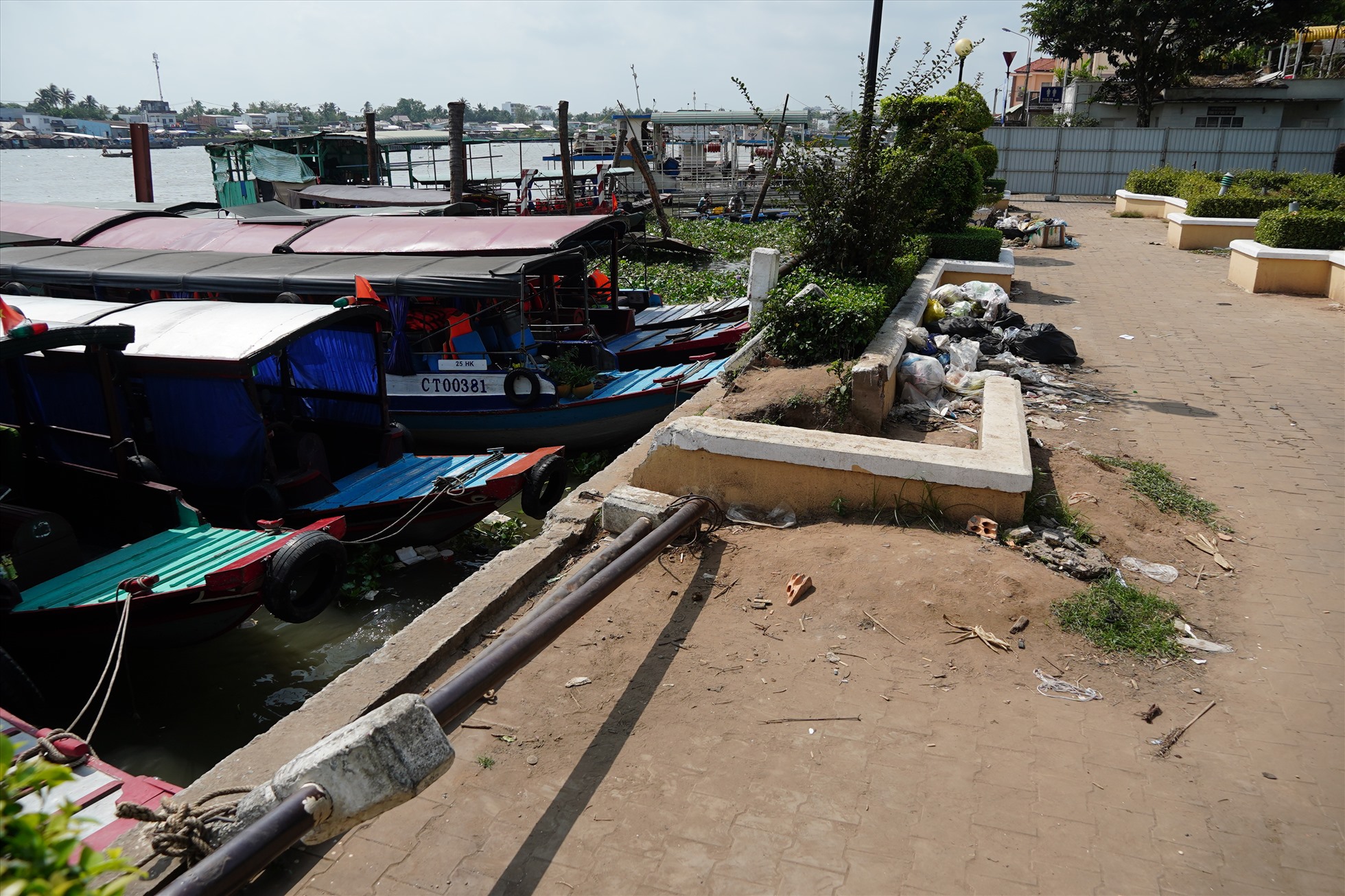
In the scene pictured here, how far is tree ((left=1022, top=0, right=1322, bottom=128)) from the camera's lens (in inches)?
1022

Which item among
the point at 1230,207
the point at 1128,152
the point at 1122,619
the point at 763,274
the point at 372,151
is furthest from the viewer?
the point at 1128,152

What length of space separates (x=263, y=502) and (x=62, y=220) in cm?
1008

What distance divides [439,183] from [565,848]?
1228 inches

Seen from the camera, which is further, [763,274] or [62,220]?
[62,220]

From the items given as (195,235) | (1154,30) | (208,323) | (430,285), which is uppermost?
(1154,30)

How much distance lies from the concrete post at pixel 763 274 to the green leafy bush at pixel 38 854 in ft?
23.1

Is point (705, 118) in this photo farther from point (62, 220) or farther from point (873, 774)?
point (873, 774)

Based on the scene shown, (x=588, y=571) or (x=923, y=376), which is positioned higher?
(x=923, y=376)

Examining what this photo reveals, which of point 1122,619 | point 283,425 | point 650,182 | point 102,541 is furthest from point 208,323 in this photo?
point 650,182

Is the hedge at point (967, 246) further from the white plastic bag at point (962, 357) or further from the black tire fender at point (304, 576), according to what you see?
the black tire fender at point (304, 576)

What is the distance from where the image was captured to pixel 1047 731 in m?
3.49

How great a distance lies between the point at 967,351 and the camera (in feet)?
25.9

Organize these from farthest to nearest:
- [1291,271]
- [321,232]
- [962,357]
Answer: [1291,271], [321,232], [962,357]

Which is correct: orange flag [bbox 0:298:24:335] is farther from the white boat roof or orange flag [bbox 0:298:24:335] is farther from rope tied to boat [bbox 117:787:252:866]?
rope tied to boat [bbox 117:787:252:866]
